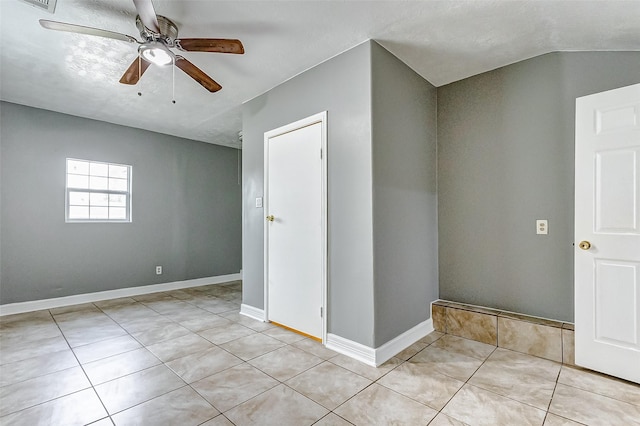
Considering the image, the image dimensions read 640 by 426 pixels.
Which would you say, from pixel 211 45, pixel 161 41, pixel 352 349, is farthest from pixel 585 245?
pixel 161 41

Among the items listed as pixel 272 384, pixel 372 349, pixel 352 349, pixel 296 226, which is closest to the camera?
pixel 272 384

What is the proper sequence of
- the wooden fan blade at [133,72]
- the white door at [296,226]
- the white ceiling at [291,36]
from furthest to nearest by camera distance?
the white door at [296,226], the wooden fan blade at [133,72], the white ceiling at [291,36]

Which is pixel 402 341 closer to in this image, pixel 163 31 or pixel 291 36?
pixel 291 36

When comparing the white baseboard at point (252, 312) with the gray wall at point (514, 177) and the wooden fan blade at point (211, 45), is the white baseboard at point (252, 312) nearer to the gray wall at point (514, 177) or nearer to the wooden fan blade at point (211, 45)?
the gray wall at point (514, 177)

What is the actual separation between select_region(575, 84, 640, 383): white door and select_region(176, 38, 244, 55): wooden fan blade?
2507mm

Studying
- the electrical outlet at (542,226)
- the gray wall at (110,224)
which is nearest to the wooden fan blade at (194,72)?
the gray wall at (110,224)

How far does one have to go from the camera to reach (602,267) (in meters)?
2.12

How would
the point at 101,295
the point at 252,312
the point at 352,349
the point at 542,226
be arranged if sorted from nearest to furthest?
the point at 352,349 → the point at 542,226 → the point at 252,312 → the point at 101,295

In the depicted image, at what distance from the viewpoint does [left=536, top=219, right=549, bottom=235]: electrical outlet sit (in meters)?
2.54

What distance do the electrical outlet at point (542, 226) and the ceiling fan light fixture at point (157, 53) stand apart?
3.17m

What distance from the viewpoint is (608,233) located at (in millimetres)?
2102

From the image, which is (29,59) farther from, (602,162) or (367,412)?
(602,162)

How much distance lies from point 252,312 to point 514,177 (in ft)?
9.91

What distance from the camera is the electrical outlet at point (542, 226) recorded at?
2541mm
